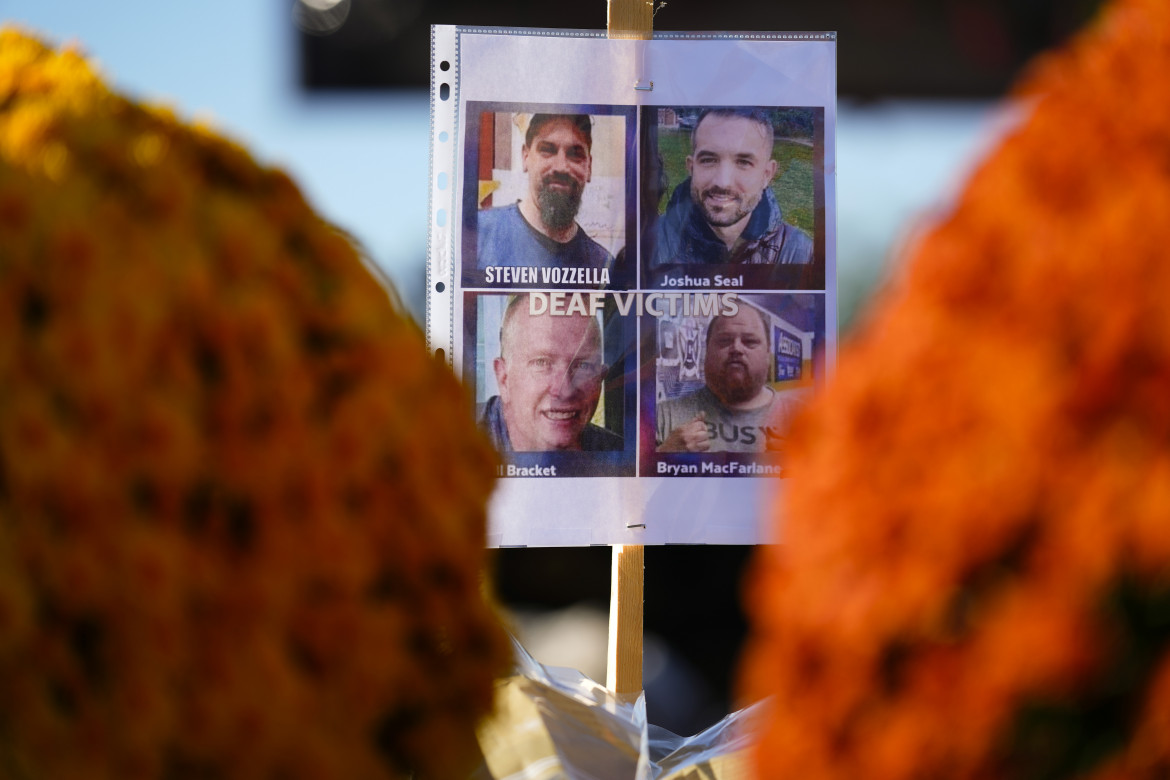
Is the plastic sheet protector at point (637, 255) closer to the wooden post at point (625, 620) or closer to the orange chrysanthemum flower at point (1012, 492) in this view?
the wooden post at point (625, 620)

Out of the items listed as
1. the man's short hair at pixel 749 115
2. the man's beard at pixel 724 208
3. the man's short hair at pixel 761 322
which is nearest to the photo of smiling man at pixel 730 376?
the man's short hair at pixel 761 322

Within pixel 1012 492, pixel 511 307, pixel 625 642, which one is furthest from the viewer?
pixel 511 307

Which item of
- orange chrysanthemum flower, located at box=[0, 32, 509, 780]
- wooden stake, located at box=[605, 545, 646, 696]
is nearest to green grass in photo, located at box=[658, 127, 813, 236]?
wooden stake, located at box=[605, 545, 646, 696]

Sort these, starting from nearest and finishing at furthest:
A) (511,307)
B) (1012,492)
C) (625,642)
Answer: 1. (1012,492)
2. (625,642)
3. (511,307)

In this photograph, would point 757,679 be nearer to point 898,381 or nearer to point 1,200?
point 898,381

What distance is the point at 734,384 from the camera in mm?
1377

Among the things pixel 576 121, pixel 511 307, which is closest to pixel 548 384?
pixel 511 307

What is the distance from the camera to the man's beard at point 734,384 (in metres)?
1.37

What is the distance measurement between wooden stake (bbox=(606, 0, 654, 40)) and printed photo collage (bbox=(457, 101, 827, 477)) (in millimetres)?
97

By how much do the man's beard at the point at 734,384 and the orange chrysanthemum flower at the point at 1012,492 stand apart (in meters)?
0.98

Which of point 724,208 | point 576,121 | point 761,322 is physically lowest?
point 761,322

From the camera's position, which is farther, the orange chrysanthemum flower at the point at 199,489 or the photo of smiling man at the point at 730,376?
the photo of smiling man at the point at 730,376

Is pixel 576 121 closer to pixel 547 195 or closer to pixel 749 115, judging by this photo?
pixel 547 195

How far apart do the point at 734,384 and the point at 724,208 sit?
24 centimetres
